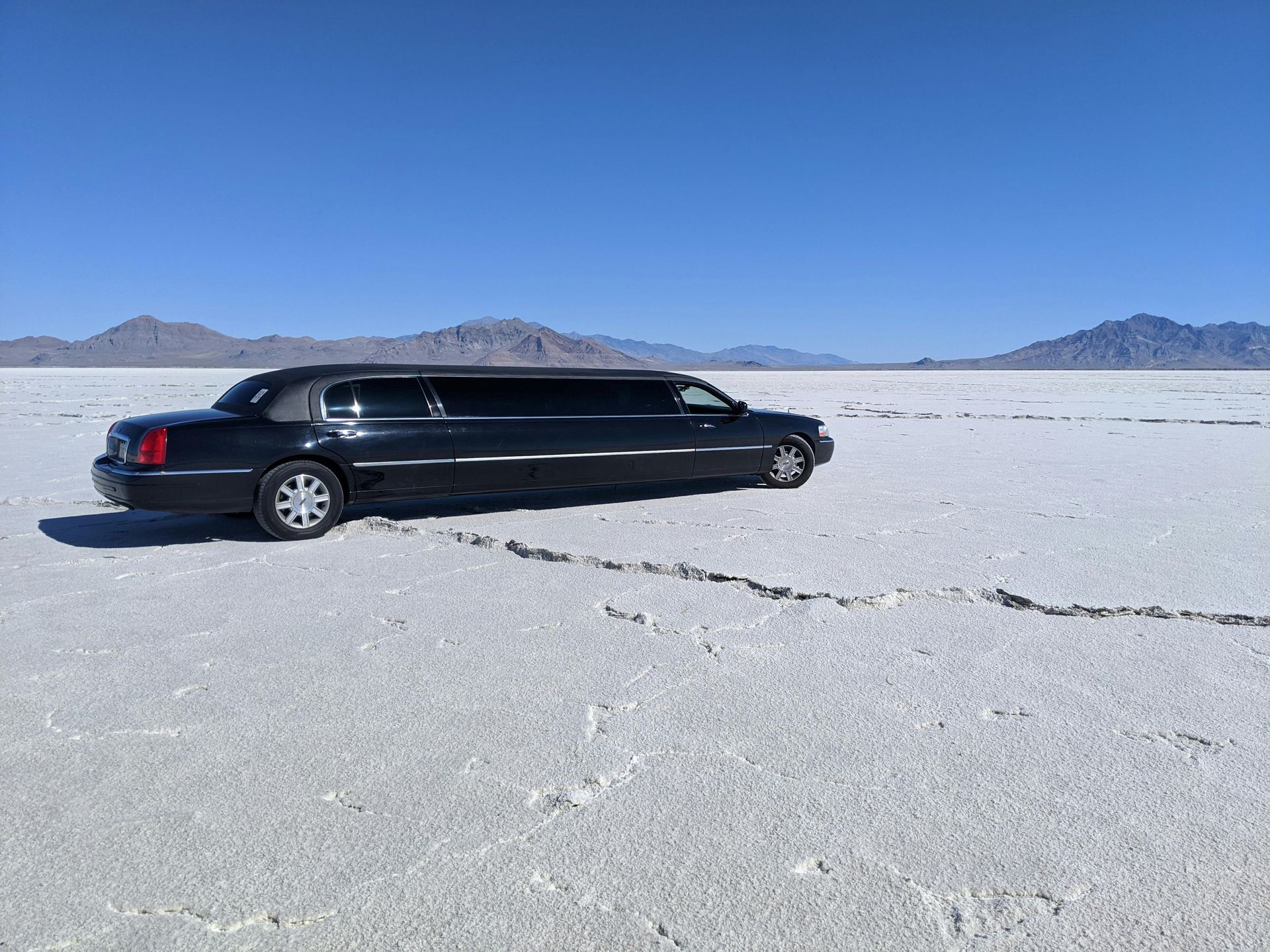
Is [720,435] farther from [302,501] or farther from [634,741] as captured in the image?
[634,741]

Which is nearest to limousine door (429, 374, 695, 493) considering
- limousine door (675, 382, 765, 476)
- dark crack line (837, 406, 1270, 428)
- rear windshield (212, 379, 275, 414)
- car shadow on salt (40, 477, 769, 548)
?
limousine door (675, 382, 765, 476)

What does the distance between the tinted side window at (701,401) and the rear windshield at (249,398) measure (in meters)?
3.73

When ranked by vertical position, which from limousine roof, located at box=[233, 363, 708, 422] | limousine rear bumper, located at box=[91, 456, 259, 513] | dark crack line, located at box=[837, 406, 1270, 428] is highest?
limousine roof, located at box=[233, 363, 708, 422]

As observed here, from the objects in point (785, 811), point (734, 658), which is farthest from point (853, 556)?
point (785, 811)

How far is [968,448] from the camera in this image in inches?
514

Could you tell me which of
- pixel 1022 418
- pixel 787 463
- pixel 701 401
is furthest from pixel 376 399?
pixel 1022 418

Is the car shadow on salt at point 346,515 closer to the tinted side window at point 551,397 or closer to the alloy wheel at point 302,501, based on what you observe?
the alloy wheel at point 302,501

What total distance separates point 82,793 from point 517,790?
1364mm

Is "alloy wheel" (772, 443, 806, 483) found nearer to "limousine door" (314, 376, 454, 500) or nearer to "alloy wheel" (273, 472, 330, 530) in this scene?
"limousine door" (314, 376, 454, 500)

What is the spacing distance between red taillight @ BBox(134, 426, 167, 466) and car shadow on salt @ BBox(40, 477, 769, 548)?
0.66m

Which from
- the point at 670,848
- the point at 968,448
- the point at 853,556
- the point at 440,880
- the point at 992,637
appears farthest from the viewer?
the point at 968,448

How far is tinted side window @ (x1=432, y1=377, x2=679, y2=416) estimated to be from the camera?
7.39m

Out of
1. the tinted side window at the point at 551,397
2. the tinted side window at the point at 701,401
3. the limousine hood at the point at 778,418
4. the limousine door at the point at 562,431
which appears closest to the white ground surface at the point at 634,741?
the limousine door at the point at 562,431

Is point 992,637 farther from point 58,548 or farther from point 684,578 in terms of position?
point 58,548
